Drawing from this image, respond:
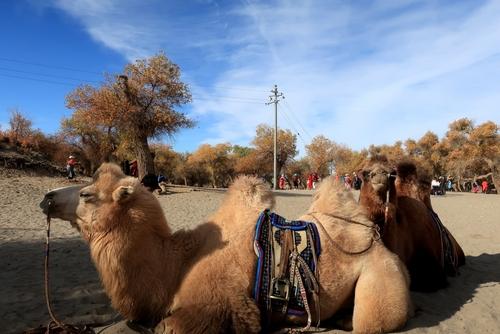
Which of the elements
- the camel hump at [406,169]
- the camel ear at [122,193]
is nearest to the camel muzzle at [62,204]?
the camel ear at [122,193]

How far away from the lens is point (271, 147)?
57.9 m

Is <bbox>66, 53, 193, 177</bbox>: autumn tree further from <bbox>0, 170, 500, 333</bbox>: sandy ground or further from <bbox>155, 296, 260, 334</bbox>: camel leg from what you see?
<bbox>155, 296, 260, 334</bbox>: camel leg

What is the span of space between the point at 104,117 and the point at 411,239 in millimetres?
19804

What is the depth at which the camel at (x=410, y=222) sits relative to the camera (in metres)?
4.68

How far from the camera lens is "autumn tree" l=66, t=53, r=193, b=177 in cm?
2220

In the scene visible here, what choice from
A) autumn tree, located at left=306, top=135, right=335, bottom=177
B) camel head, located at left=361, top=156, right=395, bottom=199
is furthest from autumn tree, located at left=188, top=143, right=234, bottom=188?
camel head, located at left=361, top=156, right=395, bottom=199

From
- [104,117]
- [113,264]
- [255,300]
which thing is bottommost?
[255,300]

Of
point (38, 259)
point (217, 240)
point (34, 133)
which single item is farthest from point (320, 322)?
point (34, 133)

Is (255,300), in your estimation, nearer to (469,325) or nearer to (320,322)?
(320,322)

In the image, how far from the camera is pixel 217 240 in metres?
3.58

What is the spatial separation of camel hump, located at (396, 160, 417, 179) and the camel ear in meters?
4.50

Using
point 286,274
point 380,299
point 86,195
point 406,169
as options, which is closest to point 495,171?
point 406,169

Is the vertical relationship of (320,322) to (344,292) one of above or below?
below

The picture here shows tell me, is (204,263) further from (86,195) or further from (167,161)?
(167,161)
